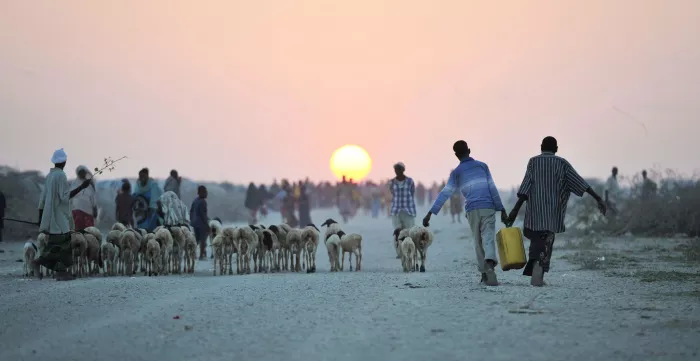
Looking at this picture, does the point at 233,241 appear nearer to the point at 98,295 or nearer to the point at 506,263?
the point at 98,295

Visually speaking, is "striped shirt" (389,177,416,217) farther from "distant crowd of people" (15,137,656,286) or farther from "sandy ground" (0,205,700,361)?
"sandy ground" (0,205,700,361)

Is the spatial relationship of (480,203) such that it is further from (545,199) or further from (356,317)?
(356,317)

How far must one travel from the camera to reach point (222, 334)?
8.58 m

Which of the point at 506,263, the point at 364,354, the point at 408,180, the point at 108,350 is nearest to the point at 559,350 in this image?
the point at 364,354

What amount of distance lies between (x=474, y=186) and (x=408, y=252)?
343 cm

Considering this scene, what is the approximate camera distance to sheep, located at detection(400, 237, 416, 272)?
15.7m

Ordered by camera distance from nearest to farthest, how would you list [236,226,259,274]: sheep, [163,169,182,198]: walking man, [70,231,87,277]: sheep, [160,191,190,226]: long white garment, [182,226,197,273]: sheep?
1. [70,231,87,277]: sheep
2. [236,226,259,274]: sheep
3. [182,226,197,273]: sheep
4. [160,191,190,226]: long white garment
5. [163,169,182,198]: walking man

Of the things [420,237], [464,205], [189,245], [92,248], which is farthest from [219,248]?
[464,205]

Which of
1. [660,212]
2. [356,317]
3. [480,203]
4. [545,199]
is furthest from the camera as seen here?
[660,212]

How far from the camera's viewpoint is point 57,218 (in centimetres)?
1459

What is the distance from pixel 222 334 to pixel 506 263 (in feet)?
15.8

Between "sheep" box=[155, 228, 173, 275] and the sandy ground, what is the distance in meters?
1.07

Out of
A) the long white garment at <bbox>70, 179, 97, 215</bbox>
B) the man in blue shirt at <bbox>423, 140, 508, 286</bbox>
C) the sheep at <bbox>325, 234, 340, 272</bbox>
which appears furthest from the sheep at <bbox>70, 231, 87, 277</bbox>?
the man in blue shirt at <bbox>423, 140, 508, 286</bbox>

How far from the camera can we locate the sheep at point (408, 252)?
51.5 feet
